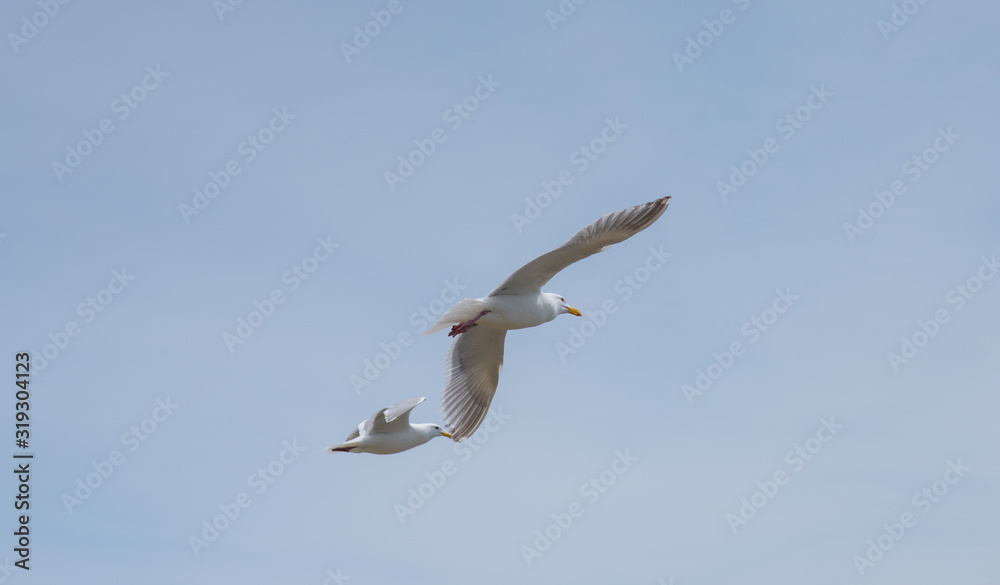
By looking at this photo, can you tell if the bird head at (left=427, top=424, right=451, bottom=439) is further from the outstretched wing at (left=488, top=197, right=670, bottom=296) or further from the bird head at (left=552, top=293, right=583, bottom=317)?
the outstretched wing at (left=488, top=197, right=670, bottom=296)

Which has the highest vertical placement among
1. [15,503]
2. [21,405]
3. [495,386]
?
[21,405]

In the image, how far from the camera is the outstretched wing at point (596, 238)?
39.4ft

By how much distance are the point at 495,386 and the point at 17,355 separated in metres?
6.27

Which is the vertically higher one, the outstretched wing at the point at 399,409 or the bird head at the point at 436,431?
the bird head at the point at 436,431

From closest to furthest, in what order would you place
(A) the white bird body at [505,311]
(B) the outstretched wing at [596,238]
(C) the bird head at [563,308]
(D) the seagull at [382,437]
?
(B) the outstretched wing at [596,238], (A) the white bird body at [505,311], (C) the bird head at [563,308], (D) the seagull at [382,437]

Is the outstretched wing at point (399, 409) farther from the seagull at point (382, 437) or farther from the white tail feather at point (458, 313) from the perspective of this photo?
the white tail feather at point (458, 313)

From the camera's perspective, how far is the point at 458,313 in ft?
40.5

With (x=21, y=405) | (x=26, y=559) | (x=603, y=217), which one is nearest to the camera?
(x=603, y=217)

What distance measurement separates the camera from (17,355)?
1505 centimetres

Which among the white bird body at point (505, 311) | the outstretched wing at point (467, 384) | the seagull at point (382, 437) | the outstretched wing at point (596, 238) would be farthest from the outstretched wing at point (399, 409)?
the outstretched wing at point (596, 238)

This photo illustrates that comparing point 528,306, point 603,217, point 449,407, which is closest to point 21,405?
point 449,407

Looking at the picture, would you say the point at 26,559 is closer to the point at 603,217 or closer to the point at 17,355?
the point at 17,355

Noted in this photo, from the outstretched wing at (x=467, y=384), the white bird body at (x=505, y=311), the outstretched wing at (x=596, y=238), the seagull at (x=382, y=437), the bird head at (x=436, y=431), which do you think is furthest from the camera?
the bird head at (x=436, y=431)

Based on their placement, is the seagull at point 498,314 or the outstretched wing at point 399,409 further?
the outstretched wing at point 399,409
